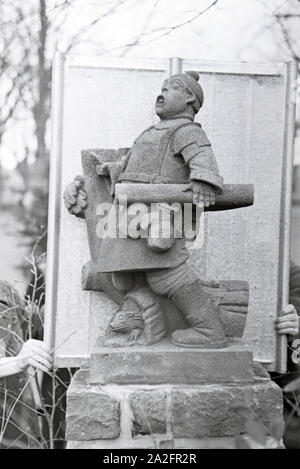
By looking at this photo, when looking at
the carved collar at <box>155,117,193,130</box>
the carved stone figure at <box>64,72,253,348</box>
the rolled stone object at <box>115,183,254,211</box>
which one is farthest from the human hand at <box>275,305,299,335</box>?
the carved collar at <box>155,117,193,130</box>

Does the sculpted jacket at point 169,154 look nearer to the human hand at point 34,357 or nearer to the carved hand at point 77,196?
the carved hand at point 77,196

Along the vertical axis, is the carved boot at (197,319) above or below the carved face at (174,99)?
below

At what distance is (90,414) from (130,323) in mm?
338

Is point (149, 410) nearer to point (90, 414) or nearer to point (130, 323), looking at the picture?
point (90, 414)

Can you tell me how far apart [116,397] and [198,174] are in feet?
2.57

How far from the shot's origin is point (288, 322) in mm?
2660

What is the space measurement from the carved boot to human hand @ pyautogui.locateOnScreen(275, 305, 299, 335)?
2.33 ft

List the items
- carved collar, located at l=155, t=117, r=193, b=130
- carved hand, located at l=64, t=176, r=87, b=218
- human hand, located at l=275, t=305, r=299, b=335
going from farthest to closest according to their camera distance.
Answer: human hand, located at l=275, t=305, r=299, b=335 < carved hand, located at l=64, t=176, r=87, b=218 < carved collar, located at l=155, t=117, r=193, b=130

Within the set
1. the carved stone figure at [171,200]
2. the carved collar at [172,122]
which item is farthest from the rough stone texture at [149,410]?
the carved collar at [172,122]

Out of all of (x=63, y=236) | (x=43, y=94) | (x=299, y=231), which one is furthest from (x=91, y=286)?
(x=43, y=94)

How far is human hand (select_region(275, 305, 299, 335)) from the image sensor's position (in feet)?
8.73

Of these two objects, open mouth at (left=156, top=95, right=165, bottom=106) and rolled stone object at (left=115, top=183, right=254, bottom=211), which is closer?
rolled stone object at (left=115, top=183, right=254, bottom=211)

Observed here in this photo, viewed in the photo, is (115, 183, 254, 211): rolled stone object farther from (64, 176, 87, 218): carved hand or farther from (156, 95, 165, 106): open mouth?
(64, 176, 87, 218): carved hand

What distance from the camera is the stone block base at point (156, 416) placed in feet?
6.34
